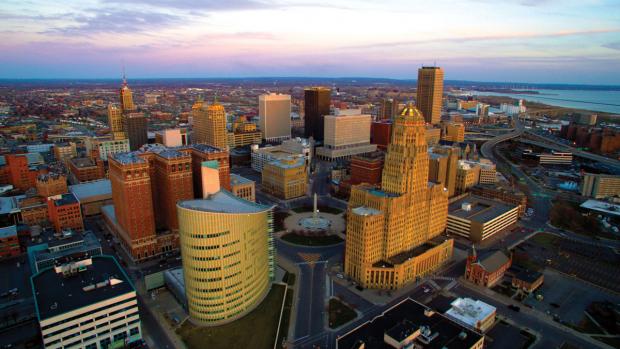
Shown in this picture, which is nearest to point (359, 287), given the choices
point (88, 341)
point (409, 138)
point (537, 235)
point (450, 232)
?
point (409, 138)

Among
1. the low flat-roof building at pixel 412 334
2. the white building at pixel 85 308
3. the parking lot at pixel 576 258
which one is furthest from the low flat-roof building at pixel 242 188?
the parking lot at pixel 576 258

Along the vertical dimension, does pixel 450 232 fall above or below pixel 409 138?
below

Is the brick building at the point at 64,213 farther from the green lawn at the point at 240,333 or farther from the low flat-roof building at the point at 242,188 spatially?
the green lawn at the point at 240,333

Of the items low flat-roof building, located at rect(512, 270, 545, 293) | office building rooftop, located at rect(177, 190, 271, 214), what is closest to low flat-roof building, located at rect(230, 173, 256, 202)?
office building rooftop, located at rect(177, 190, 271, 214)

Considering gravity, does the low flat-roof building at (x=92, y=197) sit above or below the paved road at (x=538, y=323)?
above

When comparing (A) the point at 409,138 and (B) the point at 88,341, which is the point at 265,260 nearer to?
(B) the point at 88,341

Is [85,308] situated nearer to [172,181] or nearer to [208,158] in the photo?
[172,181]

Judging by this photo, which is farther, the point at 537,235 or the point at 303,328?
the point at 537,235

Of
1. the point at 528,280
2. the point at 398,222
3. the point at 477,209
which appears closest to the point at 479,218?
the point at 477,209

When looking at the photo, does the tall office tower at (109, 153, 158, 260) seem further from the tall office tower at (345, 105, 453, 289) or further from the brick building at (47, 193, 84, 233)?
the tall office tower at (345, 105, 453, 289)
